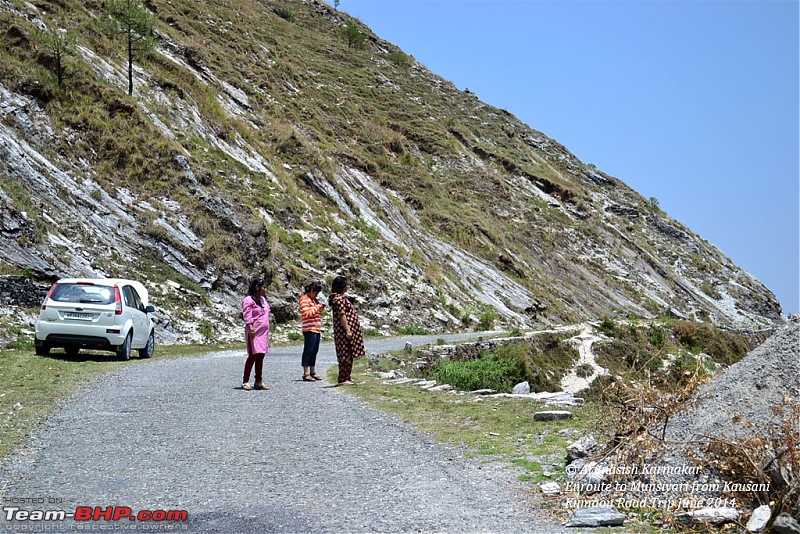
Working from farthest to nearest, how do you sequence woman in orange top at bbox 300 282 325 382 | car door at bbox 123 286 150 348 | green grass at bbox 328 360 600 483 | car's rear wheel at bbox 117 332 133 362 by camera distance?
1. car door at bbox 123 286 150 348
2. car's rear wheel at bbox 117 332 133 362
3. woman in orange top at bbox 300 282 325 382
4. green grass at bbox 328 360 600 483

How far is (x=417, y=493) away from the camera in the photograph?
5.96 metres

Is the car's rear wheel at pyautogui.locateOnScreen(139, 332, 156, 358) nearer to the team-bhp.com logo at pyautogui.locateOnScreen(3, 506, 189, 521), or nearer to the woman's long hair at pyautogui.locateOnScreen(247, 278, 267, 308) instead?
the woman's long hair at pyautogui.locateOnScreen(247, 278, 267, 308)

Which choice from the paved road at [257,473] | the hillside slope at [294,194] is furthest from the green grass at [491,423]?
the hillside slope at [294,194]

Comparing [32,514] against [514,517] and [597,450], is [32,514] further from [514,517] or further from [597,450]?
[597,450]

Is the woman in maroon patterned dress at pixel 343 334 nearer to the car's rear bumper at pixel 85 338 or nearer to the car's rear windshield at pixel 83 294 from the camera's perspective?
the car's rear bumper at pixel 85 338

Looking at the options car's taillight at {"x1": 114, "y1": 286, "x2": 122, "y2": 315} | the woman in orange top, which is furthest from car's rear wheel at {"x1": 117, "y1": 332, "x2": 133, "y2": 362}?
the woman in orange top

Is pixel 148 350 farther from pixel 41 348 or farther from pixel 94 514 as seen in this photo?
pixel 94 514

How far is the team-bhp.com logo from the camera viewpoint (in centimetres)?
528

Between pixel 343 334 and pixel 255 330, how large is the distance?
1705 mm

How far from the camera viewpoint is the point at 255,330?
12234 millimetres

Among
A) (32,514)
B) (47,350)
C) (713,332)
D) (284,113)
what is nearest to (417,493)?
(32,514)

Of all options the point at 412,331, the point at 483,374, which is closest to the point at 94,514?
the point at 483,374

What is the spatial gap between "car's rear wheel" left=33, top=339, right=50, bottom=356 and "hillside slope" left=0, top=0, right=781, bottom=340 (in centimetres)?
426

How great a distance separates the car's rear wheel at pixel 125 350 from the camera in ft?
53.3
